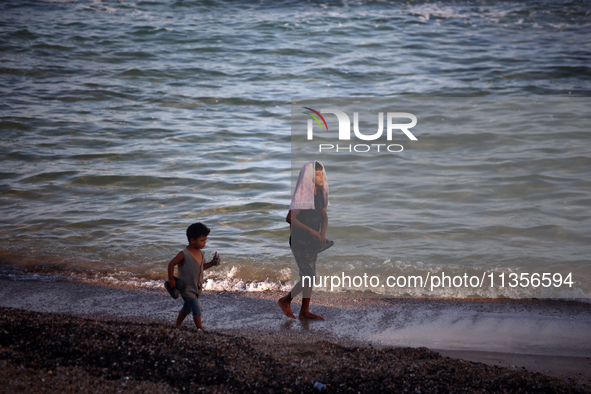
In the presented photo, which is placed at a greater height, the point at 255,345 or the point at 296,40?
the point at 296,40

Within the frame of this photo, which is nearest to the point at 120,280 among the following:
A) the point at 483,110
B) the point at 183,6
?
the point at 483,110

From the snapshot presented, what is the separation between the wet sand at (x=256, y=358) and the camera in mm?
3467

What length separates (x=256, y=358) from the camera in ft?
12.5

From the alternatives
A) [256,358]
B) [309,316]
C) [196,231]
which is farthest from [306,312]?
[196,231]

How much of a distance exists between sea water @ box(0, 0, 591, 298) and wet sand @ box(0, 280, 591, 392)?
1.27 m

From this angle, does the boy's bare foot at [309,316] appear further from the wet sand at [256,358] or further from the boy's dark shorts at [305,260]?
the boy's dark shorts at [305,260]

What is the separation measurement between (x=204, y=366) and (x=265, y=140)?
8.59m

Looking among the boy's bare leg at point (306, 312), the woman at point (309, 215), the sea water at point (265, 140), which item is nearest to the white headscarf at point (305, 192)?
the woman at point (309, 215)

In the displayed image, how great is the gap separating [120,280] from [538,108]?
33.9 ft

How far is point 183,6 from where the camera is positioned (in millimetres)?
22031

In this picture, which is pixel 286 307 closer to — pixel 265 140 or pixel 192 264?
pixel 192 264

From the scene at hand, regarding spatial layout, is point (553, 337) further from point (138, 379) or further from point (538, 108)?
point (538, 108)

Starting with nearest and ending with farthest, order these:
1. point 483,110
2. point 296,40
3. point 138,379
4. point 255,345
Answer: point 138,379, point 255,345, point 483,110, point 296,40

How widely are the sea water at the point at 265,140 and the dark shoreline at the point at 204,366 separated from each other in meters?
2.06
